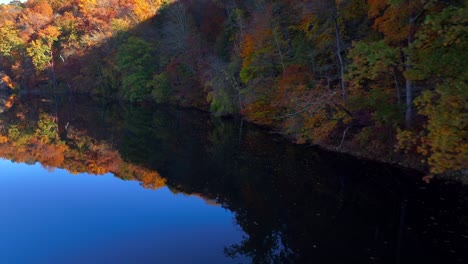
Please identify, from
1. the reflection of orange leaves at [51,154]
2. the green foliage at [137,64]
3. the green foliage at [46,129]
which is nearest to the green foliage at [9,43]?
the green foliage at [137,64]

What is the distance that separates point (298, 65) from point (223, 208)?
13382 mm

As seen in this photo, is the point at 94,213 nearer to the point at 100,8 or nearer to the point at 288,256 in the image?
the point at 288,256

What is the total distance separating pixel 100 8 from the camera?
70.9 meters

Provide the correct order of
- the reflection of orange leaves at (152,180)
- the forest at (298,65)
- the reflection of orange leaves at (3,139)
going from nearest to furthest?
the forest at (298,65), the reflection of orange leaves at (152,180), the reflection of orange leaves at (3,139)

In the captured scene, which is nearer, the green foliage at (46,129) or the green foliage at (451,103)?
the green foliage at (451,103)

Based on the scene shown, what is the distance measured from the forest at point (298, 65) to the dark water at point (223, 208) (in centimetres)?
194

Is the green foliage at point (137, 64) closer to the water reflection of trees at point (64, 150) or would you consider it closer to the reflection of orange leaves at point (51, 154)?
the water reflection of trees at point (64, 150)

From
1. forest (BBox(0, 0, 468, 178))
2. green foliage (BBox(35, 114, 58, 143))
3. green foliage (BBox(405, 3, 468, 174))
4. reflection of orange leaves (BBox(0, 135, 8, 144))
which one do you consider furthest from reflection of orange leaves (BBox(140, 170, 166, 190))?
reflection of orange leaves (BBox(0, 135, 8, 144))

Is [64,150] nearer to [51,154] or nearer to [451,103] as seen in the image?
[51,154]

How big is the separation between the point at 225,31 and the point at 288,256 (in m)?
33.3

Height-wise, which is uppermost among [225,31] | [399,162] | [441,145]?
[225,31]

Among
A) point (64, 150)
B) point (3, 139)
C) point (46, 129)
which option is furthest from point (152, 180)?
point (46, 129)

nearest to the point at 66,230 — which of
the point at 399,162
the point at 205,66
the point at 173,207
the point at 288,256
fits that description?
the point at 173,207

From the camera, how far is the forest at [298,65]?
10906 millimetres
